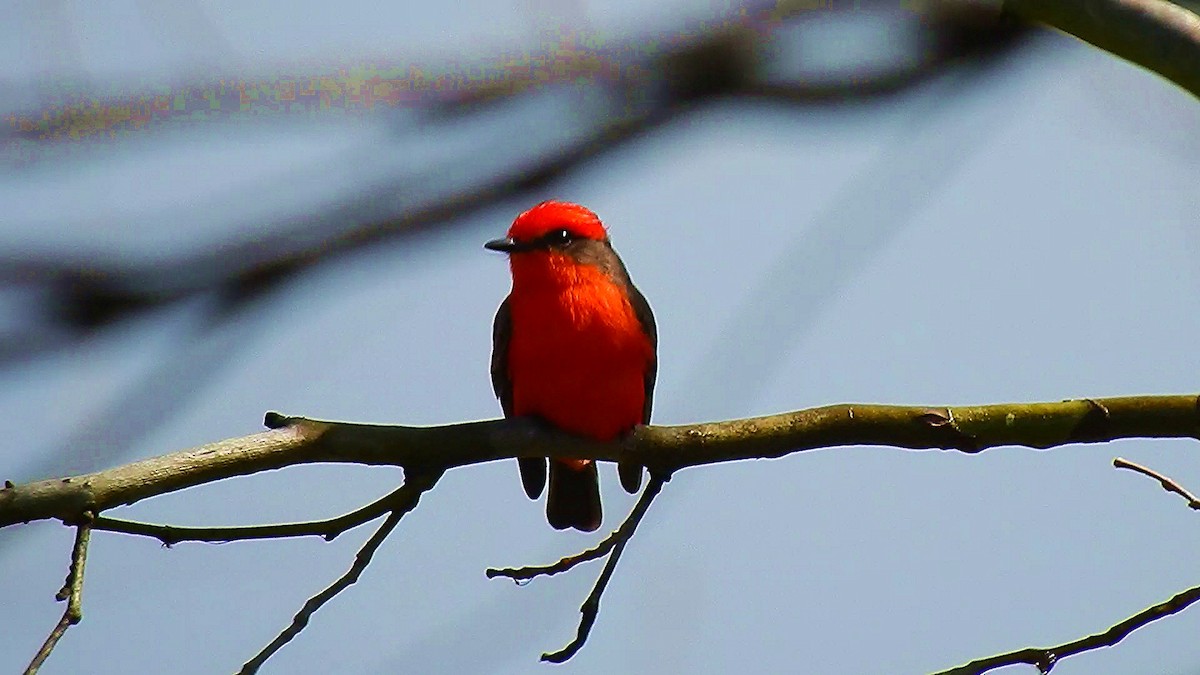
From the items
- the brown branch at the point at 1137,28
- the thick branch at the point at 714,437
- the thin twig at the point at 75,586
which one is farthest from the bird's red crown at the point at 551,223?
the brown branch at the point at 1137,28

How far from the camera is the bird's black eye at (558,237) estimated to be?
6211 mm

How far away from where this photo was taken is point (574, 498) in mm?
6496

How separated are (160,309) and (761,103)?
2.96 feet

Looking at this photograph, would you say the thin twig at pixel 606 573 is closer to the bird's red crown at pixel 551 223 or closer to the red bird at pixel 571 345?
the red bird at pixel 571 345

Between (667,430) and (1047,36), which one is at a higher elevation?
(1047,36)

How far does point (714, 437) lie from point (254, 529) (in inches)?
47.6

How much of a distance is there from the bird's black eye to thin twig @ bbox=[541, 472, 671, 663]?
2.18 meters

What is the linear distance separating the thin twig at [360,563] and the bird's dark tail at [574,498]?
263cm

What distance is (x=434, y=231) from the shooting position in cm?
225

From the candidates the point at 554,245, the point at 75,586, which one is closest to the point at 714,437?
the point at 75,586

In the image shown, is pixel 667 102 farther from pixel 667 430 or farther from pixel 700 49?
pixel 667 430

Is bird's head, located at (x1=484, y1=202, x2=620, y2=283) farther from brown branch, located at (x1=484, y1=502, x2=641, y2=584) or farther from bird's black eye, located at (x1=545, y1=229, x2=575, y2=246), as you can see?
brown branch, located at (x1=484, y1=502, x2=641, y2=584)

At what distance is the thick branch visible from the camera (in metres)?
3.42

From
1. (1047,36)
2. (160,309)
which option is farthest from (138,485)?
(1047,36)
